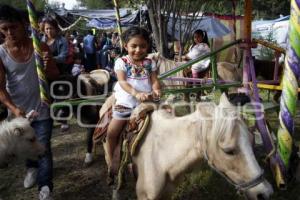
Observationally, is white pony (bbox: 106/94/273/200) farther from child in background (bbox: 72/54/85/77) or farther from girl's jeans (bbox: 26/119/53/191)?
child in background (bbox: 72/54/85/77)

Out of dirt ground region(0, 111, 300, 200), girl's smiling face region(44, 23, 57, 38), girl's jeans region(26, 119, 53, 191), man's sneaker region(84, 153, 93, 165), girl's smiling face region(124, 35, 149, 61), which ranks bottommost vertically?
dirt ground region(0, 111, 300, 200)

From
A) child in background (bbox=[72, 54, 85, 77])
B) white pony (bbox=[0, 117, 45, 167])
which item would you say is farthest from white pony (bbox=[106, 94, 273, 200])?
child in background (bbox=[72, 54, 85, 77])

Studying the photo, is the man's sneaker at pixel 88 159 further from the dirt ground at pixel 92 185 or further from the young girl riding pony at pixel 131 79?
the young girl riding pony at pixel 131 79

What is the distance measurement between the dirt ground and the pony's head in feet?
5.61

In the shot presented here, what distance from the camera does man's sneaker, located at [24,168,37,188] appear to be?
4.28 m

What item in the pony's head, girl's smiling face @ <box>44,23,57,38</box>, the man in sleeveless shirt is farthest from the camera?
girl's smiling face @ <box>44,23,57,38</box>

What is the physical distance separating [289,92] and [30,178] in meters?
3.28

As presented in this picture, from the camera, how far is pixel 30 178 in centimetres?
431

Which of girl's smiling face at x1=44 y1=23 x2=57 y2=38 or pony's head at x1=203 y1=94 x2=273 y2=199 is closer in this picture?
pony's head at x1=203 y1=94 x2=273 y2=199

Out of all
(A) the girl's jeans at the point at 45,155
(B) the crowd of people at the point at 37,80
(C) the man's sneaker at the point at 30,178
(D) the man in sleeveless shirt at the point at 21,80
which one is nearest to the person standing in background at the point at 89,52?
(C) the man's sneaker at the point at 30,178

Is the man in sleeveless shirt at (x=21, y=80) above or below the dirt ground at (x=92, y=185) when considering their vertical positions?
above

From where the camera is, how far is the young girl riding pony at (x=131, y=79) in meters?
3.13

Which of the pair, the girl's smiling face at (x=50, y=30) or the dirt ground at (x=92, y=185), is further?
the girl's smiling face at (x=50, y=30)

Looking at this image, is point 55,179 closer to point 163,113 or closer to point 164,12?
point 163,113
